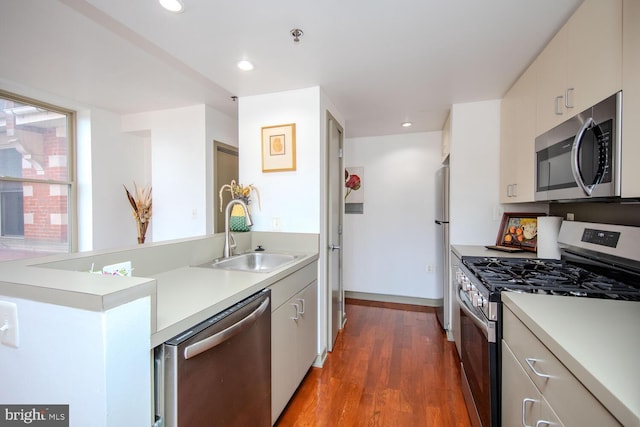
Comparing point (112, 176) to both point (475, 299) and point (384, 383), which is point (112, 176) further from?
point (475, 299)

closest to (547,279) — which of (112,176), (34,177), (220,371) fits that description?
(220,371)

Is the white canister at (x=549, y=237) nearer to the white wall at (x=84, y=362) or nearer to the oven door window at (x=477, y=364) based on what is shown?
the oven door window at (x=477, y=364)

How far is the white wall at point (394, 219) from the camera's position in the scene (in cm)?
354

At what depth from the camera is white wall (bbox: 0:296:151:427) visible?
2.09 ft

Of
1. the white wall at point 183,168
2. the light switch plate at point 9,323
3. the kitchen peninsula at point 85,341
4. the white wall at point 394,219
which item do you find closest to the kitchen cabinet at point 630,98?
the kitchen peninsula at point 85,341

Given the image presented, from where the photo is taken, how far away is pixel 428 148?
→ 3.52m

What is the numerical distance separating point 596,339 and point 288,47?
190 cm

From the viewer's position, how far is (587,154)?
3.89 ft

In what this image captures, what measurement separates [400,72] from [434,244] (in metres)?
2.31

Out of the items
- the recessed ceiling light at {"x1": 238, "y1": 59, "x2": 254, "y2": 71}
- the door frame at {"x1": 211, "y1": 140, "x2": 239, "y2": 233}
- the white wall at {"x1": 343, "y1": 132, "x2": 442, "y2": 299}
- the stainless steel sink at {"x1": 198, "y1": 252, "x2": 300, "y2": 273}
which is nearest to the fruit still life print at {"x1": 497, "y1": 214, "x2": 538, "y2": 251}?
the white wall at {"x1": 343, "y1": 132, "x2": 442, "y2": 299}

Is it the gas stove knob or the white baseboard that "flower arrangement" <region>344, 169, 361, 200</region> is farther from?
the gas stove knob

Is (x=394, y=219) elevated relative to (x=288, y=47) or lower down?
lower down

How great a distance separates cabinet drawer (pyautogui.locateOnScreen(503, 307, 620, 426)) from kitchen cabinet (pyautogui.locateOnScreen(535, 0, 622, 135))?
102cm

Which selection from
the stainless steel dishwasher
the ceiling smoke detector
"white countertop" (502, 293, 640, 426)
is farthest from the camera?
the ceiling smoke detector
